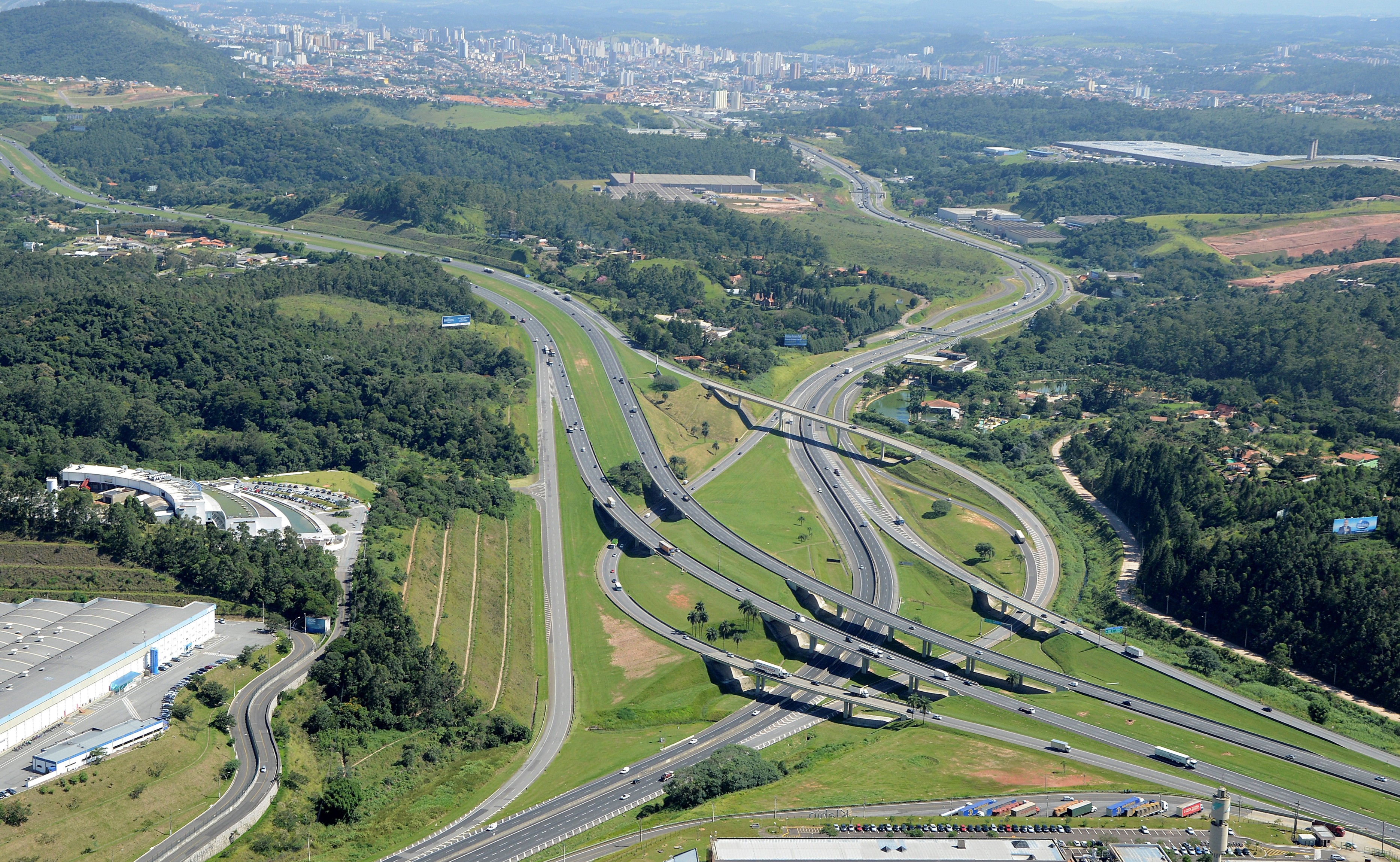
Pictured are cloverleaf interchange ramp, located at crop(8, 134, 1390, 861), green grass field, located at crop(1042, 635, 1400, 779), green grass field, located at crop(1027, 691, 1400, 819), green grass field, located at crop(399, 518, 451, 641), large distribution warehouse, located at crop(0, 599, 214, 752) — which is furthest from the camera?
green grass field, located at crop(399, 518, 451, 641)

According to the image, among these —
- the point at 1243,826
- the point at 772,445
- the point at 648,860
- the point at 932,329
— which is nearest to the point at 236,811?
the point at 648,860

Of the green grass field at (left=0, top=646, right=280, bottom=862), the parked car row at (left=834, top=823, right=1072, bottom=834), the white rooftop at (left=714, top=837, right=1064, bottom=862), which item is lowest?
the parked car row at (left=834, top=823, right=1072, bottom=834)

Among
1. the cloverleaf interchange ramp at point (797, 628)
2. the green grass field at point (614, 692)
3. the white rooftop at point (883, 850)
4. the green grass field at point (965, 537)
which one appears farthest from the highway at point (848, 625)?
the white rooftop at point (883, 850)

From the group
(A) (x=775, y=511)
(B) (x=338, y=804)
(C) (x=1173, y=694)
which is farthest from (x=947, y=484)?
(B) (x=338, y=804)

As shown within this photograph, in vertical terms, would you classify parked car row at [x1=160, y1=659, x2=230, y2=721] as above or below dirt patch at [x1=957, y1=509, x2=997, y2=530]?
above

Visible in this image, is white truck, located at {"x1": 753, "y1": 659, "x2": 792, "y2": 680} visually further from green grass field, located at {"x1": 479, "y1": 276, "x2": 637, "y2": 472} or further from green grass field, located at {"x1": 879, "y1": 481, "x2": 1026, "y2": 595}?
green grass field, located at {"x1": 479, "y1": 276, "x2": 637, "y2": 472}

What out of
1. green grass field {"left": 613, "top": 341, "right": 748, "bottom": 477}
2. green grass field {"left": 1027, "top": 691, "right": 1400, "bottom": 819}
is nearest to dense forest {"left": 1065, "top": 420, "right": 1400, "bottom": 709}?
green grass field {"left": 1027, "top": 691, "right": 1400, "bottom": 819}

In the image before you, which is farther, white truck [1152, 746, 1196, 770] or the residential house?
the residential house

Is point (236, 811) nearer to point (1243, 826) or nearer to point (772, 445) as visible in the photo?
point (1243, 826)
